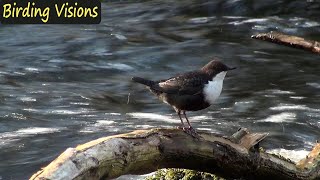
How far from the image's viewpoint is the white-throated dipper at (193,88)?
4.69m

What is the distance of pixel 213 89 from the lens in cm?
473

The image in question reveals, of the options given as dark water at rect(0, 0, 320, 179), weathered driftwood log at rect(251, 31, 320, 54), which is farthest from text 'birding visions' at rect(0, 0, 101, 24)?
weathered driftwood log at rect(251, 31, 320, 54)

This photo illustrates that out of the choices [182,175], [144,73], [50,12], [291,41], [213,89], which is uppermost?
[291,41]

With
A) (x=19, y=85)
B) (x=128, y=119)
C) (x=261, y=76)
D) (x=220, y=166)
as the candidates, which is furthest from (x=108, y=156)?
(x=261, y=76)

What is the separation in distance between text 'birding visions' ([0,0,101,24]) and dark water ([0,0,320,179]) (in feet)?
1.83

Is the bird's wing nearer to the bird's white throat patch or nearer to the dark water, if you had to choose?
the bird's white throat patch

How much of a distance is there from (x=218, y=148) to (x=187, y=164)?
0.27 metres

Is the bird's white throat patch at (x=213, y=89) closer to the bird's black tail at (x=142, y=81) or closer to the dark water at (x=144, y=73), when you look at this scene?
the bird's black tail at (x=142, y=81)

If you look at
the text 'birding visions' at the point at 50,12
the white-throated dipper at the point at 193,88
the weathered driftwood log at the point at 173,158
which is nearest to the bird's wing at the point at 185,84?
the white-throated dipper at the point at 193,88

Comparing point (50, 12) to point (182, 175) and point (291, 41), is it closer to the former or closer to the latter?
point (291, 41)

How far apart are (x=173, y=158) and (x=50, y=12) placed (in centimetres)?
1572

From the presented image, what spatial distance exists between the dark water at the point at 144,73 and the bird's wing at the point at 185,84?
227cm

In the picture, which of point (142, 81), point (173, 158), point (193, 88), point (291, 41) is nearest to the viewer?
point (173, 158)

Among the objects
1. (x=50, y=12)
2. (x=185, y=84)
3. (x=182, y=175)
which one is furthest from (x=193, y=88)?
(x=50, y=12)
